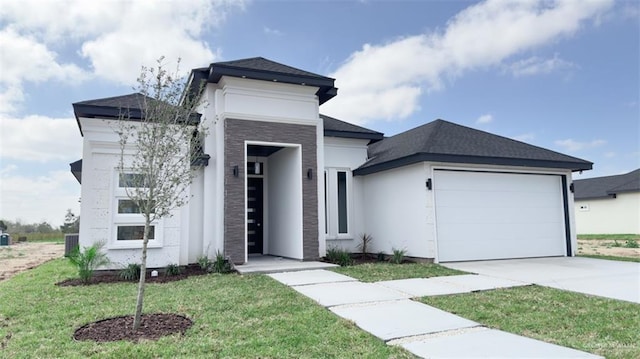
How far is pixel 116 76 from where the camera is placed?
12.5m

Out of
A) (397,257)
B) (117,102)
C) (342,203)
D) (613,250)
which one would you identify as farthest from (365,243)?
(613,250)

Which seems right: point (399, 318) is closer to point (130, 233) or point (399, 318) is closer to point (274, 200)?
point (130, 233)

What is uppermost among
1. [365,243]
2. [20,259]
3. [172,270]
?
[365,243]

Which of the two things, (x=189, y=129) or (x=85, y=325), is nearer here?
(x=85, y=325)

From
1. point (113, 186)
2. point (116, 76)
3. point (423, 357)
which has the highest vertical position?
point (116, 76)

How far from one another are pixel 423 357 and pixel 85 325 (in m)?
4.16

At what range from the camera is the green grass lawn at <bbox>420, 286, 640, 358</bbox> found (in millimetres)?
4172

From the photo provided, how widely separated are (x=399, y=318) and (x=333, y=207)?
7.71 m

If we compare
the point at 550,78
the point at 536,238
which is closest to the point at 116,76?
the point at 536,238

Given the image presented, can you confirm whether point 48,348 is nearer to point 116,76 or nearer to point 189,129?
point 189,129

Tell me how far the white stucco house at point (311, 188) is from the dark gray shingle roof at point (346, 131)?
0.05 metres

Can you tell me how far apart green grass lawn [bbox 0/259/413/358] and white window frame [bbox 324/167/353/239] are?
4903mm

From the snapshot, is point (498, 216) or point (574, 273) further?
point (498, 216)

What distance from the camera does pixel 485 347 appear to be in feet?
13.1
